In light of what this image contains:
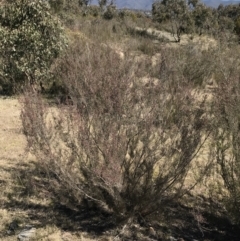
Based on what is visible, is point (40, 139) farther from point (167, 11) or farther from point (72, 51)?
point (167, 11)

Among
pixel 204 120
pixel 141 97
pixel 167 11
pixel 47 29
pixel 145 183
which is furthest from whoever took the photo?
pixel 167 11

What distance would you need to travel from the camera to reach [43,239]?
12.1 feet

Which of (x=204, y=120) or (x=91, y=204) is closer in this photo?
(x=204, y=120)

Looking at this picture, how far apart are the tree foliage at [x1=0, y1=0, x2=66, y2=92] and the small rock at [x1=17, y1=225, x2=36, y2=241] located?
6.13 m

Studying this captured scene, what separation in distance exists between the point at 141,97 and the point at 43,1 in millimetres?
6834

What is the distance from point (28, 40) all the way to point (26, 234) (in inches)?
258

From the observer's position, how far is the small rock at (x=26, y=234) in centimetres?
369

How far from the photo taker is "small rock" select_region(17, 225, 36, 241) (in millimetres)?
3692

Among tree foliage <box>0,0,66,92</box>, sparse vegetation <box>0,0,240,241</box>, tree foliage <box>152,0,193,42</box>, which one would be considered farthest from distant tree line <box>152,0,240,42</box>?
sparse vegetation <box>0,0,240,241</box>

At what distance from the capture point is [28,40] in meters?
9.33

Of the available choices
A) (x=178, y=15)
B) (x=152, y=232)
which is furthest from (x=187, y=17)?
(x=152, y=232)

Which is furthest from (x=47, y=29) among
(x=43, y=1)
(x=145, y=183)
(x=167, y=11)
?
(x=167, y=11)

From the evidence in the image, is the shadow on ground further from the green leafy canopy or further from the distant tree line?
the distant tree line

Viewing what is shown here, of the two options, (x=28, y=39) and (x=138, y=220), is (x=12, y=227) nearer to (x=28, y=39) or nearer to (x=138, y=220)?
(x=138, y=220)
